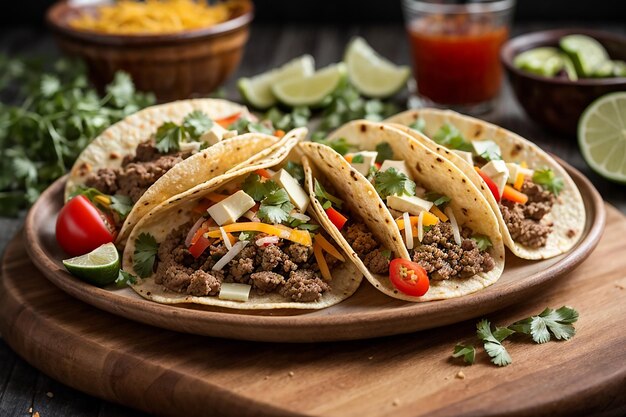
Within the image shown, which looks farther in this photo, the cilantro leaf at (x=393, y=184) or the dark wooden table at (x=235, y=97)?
the cilantro leaf at (x=393, y=184)

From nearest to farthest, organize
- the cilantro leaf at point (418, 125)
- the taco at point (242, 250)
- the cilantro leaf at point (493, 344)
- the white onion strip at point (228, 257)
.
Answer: the cilantro leaf at point (493, 344), the taco at point (242, 250), the white onion strip at point (228, 257), the cilantro leaf at point (418, 125)

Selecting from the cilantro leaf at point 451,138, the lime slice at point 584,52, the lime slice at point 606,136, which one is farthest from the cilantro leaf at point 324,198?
the lime slice at point 584,52

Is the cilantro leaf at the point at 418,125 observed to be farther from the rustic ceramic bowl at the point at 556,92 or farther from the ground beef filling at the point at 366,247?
the rustic ceramic bowl at the point at 556,92

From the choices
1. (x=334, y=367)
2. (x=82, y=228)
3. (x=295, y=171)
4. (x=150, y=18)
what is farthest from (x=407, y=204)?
(x=150, y=18)

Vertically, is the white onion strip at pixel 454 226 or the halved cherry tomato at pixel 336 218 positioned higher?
the halved cherry tomato at pixel 336 218

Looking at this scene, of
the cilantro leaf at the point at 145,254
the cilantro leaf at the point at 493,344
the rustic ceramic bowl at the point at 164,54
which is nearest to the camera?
the cilantro leaf at the point at 493,344

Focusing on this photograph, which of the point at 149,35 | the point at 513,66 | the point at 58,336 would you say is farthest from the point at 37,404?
the point at 513,66

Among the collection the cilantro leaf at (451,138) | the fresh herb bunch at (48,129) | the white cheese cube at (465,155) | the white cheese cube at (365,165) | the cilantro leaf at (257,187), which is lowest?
the fresh herb bunch at (48,129)
